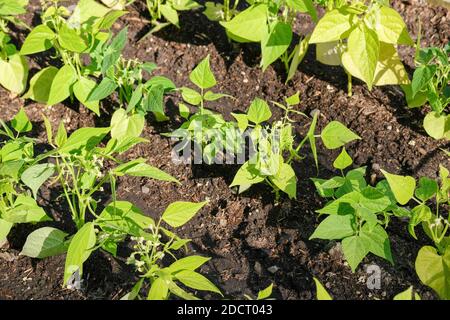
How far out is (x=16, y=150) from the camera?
2.01 metres

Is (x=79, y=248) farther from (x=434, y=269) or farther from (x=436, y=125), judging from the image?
(x=436, y=125)

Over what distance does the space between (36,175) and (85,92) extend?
1.71ft

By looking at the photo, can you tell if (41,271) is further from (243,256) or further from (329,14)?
(329,14)

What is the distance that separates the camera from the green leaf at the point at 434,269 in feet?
6.14

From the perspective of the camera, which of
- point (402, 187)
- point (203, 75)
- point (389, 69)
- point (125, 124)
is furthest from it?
point (389, 69)

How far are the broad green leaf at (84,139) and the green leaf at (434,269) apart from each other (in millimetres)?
951

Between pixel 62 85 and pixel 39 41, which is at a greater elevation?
pixel 39 41

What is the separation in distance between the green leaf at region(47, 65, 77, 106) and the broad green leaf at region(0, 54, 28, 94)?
217 mm

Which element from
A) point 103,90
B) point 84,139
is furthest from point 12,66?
point 84,139

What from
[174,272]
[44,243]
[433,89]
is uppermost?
[433,89]

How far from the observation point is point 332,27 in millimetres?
2283

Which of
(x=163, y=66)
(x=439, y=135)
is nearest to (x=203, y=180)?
(x=163, y=66)

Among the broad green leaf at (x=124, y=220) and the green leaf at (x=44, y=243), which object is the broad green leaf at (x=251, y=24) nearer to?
the broad green leaf at (x=124, y=220)

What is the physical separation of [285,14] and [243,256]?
883 millimetres
